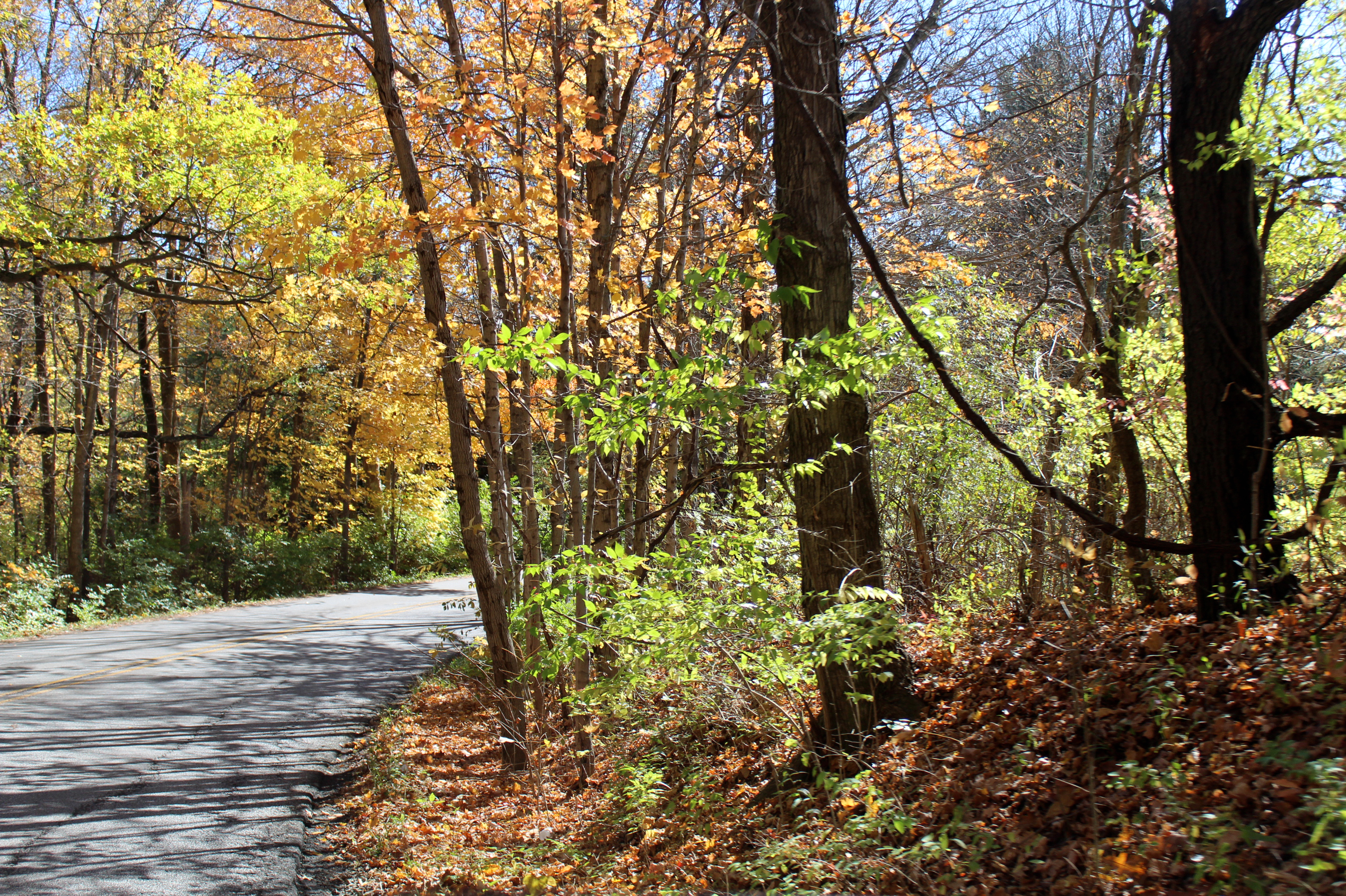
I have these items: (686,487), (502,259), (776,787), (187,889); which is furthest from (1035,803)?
(502,259)

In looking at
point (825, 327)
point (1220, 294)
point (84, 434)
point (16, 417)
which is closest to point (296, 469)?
point (16, 417)

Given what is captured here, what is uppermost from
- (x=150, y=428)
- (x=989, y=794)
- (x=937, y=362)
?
(x=150, y=428)

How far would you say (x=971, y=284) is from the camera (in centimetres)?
937

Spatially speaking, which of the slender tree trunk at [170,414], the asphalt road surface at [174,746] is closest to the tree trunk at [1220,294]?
the asphalt road surface at [174,746]

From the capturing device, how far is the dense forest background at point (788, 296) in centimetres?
443

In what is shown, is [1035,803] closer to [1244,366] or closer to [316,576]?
[1244,366]

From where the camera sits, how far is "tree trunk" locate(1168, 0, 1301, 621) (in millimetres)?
4320

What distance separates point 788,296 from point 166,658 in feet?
35.0

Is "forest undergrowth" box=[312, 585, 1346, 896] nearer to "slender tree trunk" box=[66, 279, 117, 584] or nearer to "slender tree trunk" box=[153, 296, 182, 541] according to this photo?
"slender tree trunk" box=[66, 279, 117, 584]

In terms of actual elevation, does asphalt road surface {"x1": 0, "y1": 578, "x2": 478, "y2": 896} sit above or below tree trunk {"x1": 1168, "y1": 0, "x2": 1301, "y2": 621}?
below

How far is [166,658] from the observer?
11.1 metres

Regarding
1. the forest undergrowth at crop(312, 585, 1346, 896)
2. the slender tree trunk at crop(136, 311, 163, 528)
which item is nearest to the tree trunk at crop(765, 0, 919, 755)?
the forest undergrowth at crop(312, 585, 1346, 896)

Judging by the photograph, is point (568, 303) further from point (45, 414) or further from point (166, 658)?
point (45, 414)

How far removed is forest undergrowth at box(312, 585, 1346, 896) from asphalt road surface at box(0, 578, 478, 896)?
0.72 metres
